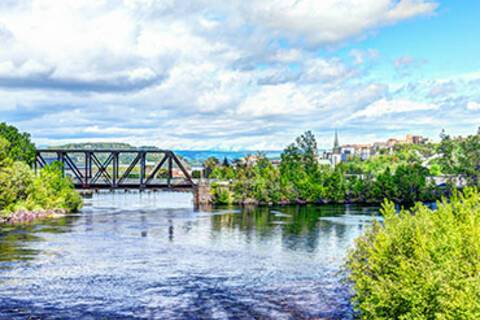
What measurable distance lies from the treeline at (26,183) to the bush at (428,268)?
6674 cm

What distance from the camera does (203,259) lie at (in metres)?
54.2

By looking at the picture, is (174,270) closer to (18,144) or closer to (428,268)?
(428,268)

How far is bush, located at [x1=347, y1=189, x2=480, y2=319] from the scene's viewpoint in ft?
72.1

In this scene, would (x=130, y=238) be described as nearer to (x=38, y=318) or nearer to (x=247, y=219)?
(x=247, y=219)

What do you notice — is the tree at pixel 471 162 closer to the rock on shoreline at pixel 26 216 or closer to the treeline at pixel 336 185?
the treeline at pixel 336 185

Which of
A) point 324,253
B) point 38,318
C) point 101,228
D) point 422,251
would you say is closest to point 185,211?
point 101,228

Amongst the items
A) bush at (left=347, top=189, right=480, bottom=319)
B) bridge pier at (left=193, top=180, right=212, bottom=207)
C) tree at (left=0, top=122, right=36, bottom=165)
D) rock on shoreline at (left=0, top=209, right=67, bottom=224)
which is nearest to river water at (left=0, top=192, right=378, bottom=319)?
rock on shoreline at (left=0, top=209, right=67, bottom=224)

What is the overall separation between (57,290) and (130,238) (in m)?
28.1

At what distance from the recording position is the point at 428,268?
23734mm

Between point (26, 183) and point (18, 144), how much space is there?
25215 millimetres

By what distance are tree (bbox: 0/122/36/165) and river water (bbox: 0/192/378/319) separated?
27.2 meters

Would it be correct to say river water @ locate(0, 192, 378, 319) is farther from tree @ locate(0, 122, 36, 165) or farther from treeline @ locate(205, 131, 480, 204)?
treeline @ locate(205, 131, 480, 204)

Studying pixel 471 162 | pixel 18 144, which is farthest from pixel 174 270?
pixel 471 162

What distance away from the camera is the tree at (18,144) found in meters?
106
